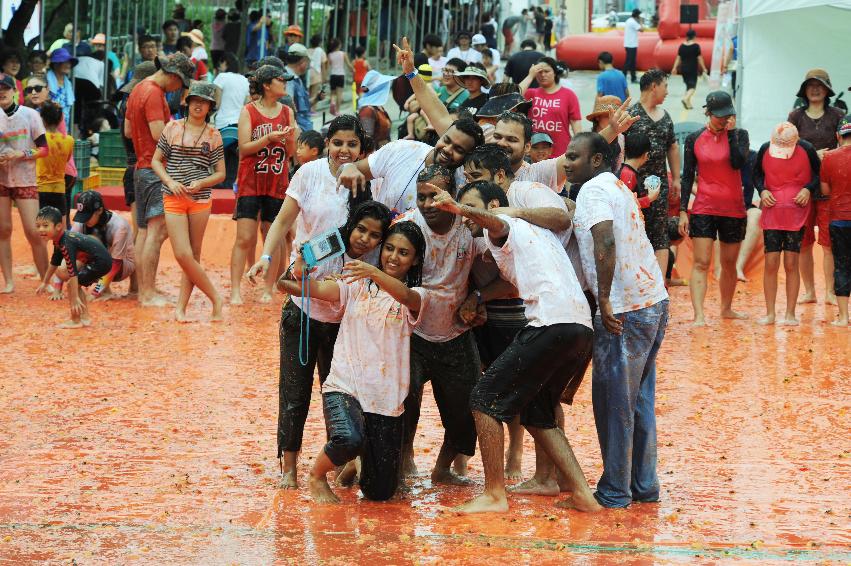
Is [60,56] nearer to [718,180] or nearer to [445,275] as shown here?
[718,180]

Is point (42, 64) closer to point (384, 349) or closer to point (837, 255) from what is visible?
point (837, 255)

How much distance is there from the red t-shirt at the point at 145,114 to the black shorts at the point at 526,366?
6.54 meters

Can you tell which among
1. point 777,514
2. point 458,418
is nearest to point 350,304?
point 458,418

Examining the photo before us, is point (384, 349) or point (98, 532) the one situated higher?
point (384, 349)

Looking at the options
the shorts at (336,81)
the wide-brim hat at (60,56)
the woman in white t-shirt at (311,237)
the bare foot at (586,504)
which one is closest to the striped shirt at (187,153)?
the woman in white t-shirt at (311,237)

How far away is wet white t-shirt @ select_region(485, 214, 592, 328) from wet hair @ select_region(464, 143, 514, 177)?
1.26 feet

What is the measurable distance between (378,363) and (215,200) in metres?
9.59

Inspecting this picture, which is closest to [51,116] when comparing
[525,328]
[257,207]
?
[257,207]

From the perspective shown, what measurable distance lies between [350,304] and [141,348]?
4.25 meters

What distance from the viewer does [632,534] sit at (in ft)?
19.4

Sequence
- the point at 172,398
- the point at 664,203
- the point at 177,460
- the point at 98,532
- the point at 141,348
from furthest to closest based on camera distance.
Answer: the point at 664,203 → the point at 141,348 → the point at 172,398 → the point at 177,460 → the point at 98,532

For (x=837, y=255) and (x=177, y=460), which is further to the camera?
(x=837, y=255)

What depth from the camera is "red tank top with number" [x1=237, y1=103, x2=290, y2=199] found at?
11688mm

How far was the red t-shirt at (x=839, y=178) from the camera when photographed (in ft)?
38.1
